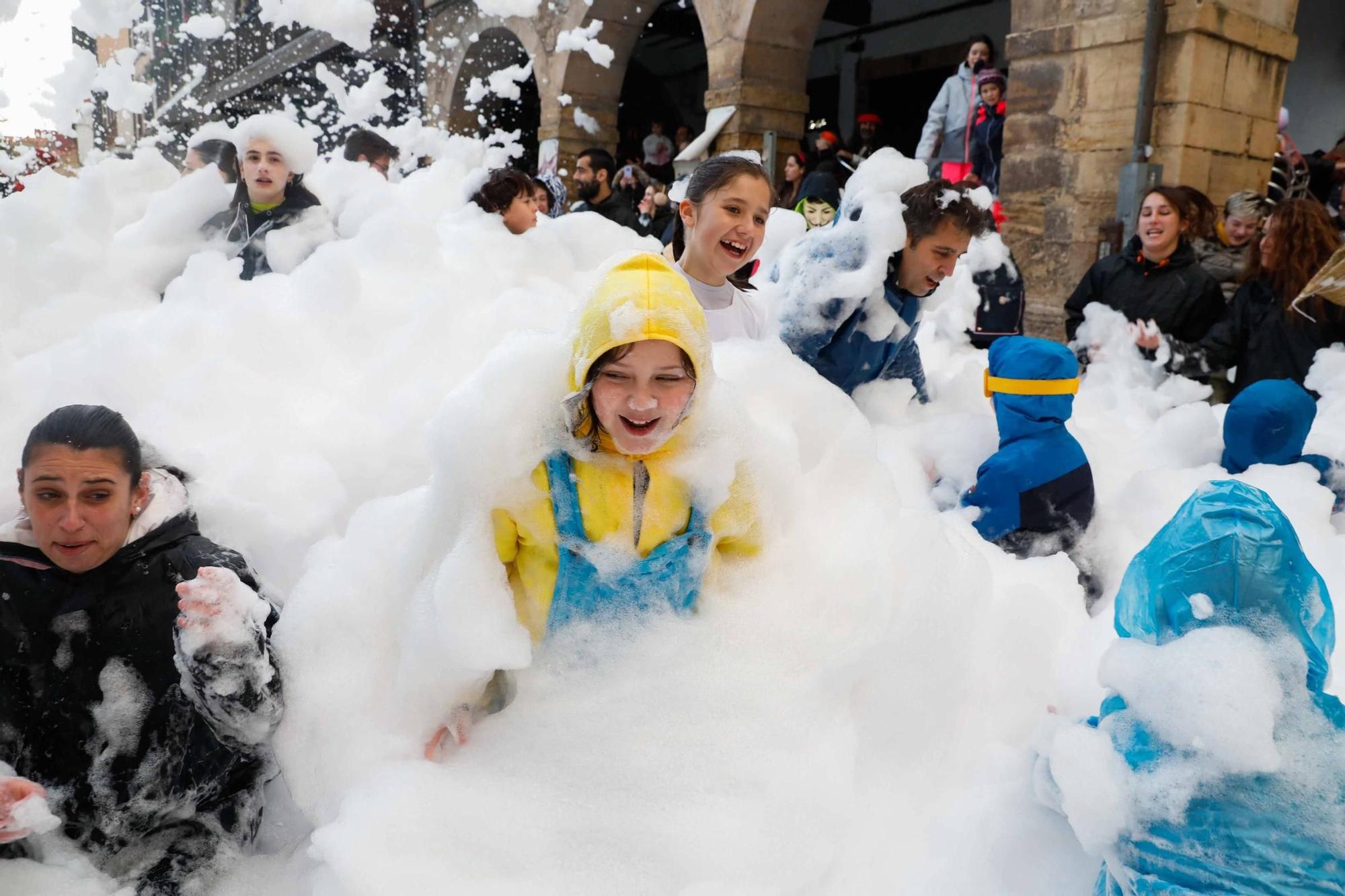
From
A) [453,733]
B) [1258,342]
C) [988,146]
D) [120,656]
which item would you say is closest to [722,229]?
[453,733]

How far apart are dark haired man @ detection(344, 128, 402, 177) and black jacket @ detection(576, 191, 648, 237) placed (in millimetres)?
1322

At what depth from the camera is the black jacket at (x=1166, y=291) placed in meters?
3.84

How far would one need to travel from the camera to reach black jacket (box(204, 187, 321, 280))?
362 centimetres

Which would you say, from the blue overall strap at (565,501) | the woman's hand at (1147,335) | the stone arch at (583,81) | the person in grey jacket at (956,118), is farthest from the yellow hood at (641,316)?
the stone arch at (583,81)

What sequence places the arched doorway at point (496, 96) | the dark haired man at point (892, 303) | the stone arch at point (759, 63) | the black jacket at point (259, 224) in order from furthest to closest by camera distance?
1. the arched doorway at point (496, 96)
2. the stone arch at point (759, 63)
3. the black jacket at point (259, 224)
4. the dark haired man at point (892, 303)

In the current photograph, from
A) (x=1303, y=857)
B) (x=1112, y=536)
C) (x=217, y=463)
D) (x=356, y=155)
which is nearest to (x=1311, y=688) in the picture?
(x=1303, y=857)

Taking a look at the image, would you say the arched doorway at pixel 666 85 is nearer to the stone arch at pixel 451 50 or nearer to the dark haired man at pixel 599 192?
the stone arch at pixel 451 50

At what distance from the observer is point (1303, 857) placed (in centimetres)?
117

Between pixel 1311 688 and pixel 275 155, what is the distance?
3825 millimetres

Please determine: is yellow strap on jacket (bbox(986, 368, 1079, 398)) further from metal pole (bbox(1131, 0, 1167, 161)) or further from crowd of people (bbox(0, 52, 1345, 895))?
metal pole (bbox(1131, 0, 1167, 161))

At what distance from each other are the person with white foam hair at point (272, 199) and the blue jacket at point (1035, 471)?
286 centimetres

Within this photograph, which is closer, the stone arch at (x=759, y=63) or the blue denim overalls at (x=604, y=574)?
the blue denim overalls at (x=604, y=574)

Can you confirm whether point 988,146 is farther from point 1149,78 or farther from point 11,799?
point 11,799

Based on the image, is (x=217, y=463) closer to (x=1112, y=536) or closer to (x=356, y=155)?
(x=1112, y=536)
